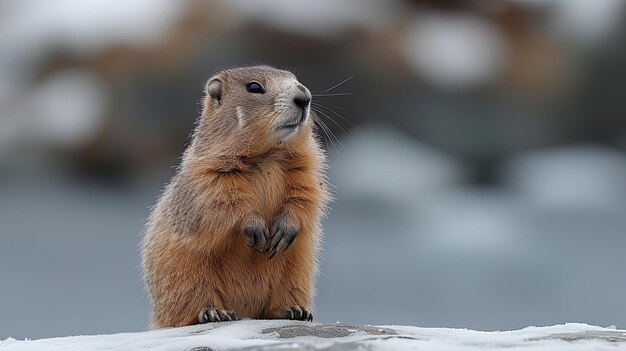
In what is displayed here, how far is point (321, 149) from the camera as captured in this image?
5.84 m

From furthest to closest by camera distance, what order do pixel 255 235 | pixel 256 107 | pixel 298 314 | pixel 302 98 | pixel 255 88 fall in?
pixel 255 88, pixel 256 107, pixel 302 98, pixel 298 314, pixel 255 235

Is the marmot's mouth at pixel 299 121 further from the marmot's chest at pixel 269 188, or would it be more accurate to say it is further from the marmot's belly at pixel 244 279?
the marmot's belly at pixel 244 279

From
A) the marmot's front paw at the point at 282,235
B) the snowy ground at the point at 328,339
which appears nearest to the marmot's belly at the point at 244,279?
the marmot's front paw at the point at 282,235

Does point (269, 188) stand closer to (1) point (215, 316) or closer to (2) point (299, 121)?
(2) point (299, 121)

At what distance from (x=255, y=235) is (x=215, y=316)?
18.0 inches

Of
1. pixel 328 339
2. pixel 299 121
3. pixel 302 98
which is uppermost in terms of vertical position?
pixel 302 98

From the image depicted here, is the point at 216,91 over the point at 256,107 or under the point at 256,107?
over

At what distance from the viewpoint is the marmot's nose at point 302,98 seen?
17.6 feet

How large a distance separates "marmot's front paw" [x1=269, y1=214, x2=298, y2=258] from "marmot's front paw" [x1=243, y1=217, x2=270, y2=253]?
0.06m

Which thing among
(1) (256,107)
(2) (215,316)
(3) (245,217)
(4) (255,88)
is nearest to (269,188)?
(3) (245,217)

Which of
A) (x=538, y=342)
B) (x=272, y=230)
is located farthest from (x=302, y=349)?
(x=272, y=230)

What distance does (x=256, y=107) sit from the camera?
556 centimetres

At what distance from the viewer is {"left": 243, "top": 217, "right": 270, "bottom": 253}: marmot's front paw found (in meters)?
5.11

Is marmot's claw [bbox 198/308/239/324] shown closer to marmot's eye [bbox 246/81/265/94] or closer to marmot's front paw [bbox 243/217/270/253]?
marmot's front paw [bbox 243/217/270/253]
